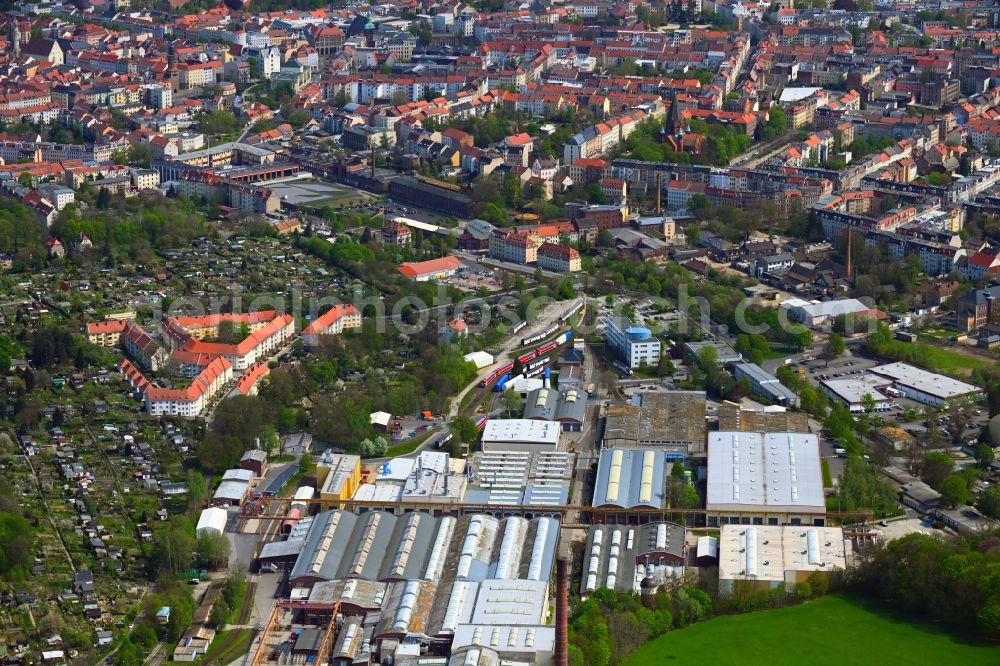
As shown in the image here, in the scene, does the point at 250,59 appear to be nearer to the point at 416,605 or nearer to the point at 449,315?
the point at 449,315

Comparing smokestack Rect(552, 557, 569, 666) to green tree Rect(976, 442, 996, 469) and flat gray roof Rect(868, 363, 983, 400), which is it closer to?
green tree Rect(976, 442, 996, 469)

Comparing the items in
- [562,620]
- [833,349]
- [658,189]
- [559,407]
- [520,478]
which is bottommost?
[520,478]

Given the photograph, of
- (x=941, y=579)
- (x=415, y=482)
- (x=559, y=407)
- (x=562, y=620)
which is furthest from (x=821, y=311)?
(x=562, y=620)

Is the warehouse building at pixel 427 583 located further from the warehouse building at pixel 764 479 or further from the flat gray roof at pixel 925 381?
the flat gray roof at pixel 925 381

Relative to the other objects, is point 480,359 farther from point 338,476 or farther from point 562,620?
point 562,620

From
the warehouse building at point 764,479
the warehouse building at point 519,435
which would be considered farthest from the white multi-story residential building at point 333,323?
the warehouse building at point 764,479
